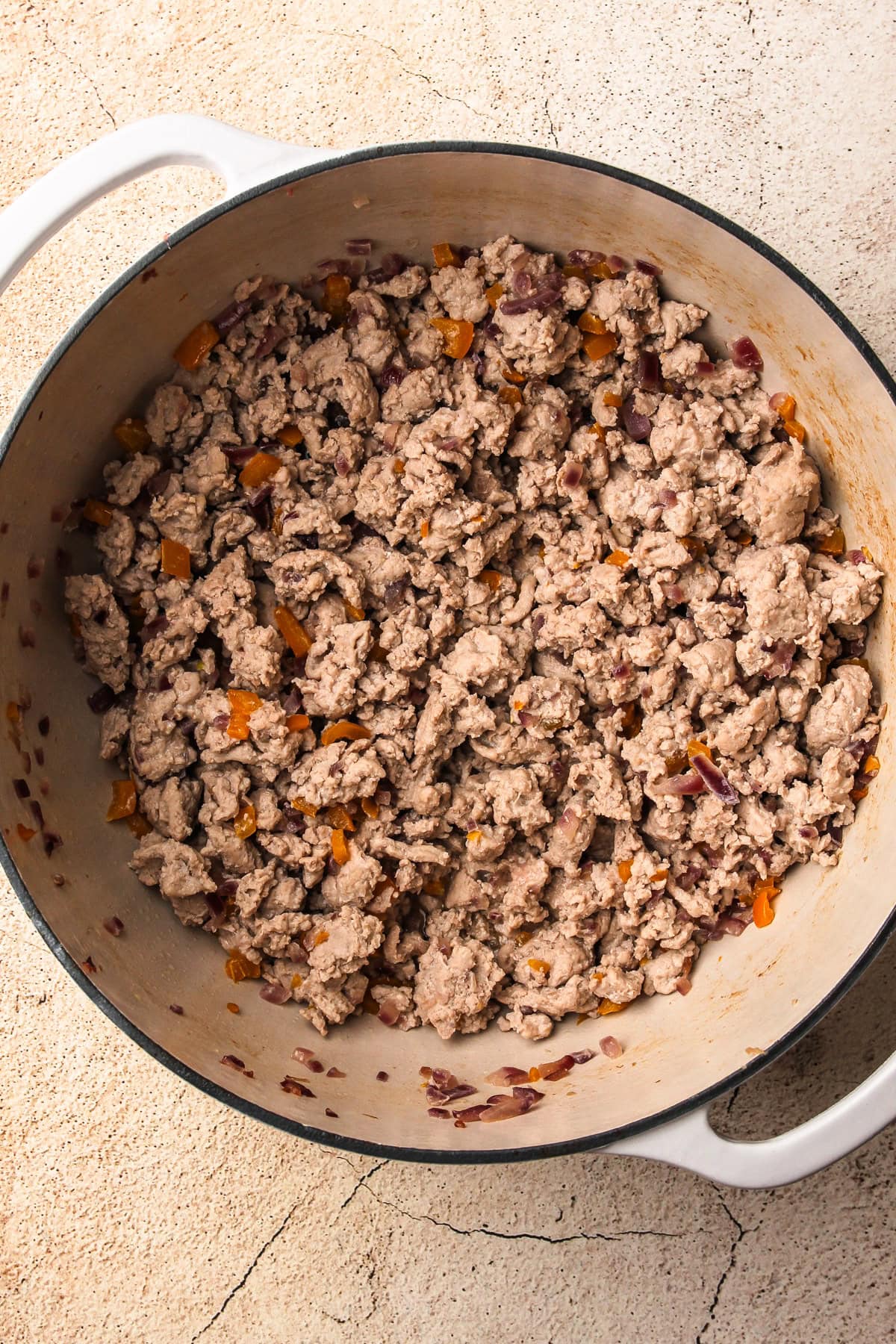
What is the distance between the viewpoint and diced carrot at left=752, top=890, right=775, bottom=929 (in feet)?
6.42

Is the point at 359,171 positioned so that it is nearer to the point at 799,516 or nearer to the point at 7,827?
the point at 799,516

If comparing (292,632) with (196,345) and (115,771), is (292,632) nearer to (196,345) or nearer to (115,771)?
(115,771)

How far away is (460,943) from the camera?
1.99 meters

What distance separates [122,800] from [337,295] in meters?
1.03

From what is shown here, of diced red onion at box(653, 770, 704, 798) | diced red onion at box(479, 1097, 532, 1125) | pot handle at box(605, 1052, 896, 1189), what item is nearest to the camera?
pot handle at box(605, 1052, 896, 1189)

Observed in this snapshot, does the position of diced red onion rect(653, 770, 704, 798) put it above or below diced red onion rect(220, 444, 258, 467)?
below

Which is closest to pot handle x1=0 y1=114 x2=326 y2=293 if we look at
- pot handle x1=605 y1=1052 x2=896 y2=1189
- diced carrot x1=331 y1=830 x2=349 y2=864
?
diced carrot x1=331 y1=830 x2=349 y2=864

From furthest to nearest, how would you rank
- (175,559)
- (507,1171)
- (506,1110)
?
(507,1171), (175,559), (506,1110)

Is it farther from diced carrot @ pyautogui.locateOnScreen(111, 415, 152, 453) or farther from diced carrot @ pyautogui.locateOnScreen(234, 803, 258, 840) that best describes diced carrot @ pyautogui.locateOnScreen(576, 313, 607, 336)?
diced carrot @ pyautogui.locateOnScreen(234, 803, 258, 840)

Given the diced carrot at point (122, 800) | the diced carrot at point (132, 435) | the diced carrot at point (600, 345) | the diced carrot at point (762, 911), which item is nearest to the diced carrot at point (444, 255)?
the diced carrot at point (600, 345)

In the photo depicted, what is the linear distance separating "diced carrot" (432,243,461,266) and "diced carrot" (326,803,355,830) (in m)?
1.04

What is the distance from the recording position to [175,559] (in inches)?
76.9

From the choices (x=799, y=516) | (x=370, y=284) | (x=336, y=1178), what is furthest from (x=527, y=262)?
(x=336, y=1178)

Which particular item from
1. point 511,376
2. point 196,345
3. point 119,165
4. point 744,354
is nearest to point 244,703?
point 196,345
